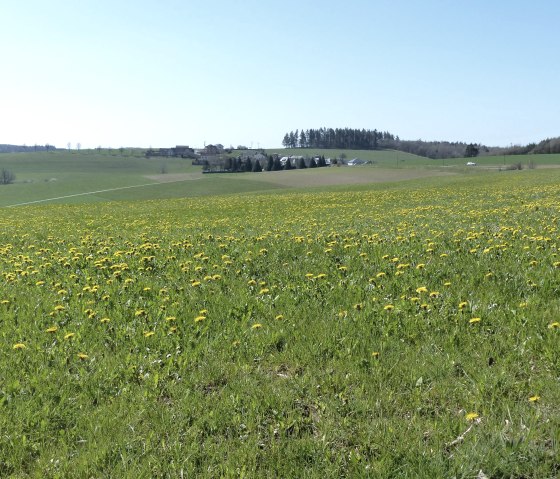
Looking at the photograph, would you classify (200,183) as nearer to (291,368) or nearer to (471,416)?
(291,368)

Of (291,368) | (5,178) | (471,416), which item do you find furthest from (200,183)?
(471,416)

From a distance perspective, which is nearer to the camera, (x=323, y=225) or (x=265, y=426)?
(x=265, y=426)

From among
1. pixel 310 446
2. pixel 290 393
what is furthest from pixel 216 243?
pixel 310 446

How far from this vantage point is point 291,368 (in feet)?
15.0

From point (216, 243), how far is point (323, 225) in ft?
13.5

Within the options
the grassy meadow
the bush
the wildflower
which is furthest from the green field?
the wildflower

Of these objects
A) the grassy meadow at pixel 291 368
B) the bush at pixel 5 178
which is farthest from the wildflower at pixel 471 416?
the bush at pixel 5 178

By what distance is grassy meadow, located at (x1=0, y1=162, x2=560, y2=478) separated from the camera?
330cm

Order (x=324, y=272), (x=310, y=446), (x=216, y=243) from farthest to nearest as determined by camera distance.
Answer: (x=216, y=243) → (x=324, y=272) → (x=310, y=446)

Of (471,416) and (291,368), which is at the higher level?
(471,416)

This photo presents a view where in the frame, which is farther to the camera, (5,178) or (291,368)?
(5,178)

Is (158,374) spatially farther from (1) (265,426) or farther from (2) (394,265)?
(2) (394,265)

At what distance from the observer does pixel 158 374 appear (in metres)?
Result: 4.46

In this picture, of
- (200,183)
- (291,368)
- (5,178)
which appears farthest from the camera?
(5,178)
